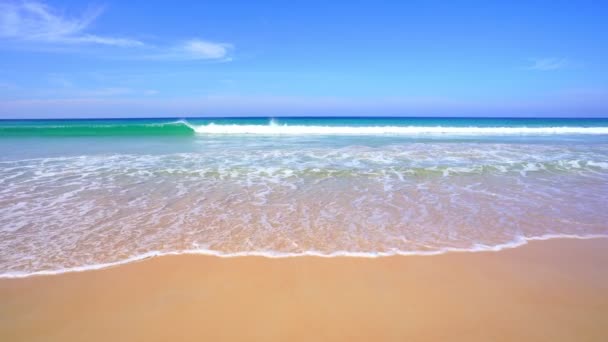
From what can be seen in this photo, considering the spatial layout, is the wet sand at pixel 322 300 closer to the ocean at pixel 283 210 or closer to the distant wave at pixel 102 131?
the ocean at pixel 283 210

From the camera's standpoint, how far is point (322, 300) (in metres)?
2.79

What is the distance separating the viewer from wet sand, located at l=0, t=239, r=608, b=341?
7.93 ft

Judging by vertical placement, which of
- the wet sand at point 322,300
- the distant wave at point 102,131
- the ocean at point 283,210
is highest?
the distant wave at point 102,131

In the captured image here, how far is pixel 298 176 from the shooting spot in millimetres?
7746

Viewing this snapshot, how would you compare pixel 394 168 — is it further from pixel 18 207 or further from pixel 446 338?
pixel 18 207

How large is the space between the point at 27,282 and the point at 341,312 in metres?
2.66

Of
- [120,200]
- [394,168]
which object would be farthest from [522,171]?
[120,200]

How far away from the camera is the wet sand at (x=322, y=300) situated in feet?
7.93

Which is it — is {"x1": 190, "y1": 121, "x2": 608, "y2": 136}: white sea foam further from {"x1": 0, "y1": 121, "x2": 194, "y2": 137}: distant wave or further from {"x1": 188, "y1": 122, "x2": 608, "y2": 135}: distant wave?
{"x1": 0, "y1": 121, "x2": 194, "y2": 137}: distant wave

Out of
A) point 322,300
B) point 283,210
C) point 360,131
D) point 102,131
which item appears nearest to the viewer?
point 322,300

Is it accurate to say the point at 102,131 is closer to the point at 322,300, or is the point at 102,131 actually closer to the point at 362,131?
the point at 362,131

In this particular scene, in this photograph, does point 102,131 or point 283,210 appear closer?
point 283,210

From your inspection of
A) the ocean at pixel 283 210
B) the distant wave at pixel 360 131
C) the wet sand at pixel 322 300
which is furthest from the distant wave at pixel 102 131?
the wet sand at pixel 322 300

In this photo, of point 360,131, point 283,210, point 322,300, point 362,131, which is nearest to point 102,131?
point 360,131
